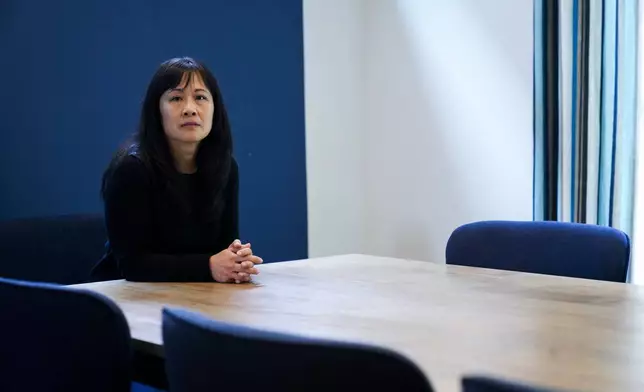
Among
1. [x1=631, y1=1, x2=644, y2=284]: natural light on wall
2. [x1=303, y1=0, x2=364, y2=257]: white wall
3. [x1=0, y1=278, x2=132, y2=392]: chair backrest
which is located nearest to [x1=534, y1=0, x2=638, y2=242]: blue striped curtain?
[x1=631, y1=1, x2=644, y2=284]: natural light on wall

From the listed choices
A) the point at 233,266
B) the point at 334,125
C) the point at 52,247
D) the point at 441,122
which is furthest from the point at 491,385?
the point at 334,125

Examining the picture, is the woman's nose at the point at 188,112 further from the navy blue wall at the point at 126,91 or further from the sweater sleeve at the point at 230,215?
the navy blue wall at the point at 126,91

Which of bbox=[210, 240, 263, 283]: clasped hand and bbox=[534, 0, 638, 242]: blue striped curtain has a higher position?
bbox=[534, 0, 638, 242]: blue striped curtain

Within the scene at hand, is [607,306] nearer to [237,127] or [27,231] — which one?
[27,231]

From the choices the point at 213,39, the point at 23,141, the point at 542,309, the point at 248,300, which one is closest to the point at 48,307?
the point at 248,300

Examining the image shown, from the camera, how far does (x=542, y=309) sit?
1489mm

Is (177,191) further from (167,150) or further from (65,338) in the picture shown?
(65,338)

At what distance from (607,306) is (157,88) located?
127 cm

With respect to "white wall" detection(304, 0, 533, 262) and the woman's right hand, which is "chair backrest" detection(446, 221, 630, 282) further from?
"white wall" detection(304, 0, 533, 262)

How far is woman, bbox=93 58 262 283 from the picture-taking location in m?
1.93

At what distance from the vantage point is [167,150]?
2.11 metres

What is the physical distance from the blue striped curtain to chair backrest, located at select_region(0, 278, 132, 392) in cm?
237

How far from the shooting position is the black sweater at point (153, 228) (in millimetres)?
1933

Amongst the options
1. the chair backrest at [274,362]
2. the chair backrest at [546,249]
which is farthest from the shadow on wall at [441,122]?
the chair backrest at [274,362]
